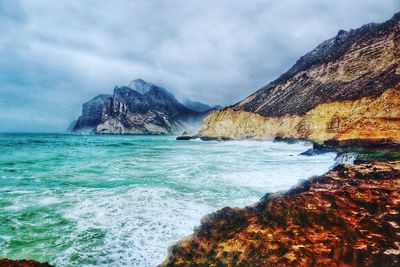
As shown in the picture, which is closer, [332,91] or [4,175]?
[4,175]

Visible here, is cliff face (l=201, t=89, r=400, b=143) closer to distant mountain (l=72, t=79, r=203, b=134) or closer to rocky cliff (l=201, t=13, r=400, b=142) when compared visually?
rocky cliff (l=201, t=13, r=400, b=142)

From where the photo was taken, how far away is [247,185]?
13164mm

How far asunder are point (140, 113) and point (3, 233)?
161464 millimetres

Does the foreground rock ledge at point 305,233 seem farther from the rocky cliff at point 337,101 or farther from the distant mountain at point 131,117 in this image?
the distant mountain at point 131,117

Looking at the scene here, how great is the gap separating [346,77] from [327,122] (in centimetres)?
1417

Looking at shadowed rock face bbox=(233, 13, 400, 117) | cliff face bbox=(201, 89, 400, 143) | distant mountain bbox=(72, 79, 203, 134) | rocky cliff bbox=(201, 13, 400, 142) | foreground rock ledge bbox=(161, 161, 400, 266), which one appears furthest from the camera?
distant mountain bbox=(72, 79, 203, 134)

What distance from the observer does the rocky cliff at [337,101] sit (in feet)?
86.0

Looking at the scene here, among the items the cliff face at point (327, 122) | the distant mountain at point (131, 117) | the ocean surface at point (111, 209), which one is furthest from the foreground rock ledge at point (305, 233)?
the distant mountain at point (131, 117)

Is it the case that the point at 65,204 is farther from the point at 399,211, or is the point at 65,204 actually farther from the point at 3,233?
the point at 399,211

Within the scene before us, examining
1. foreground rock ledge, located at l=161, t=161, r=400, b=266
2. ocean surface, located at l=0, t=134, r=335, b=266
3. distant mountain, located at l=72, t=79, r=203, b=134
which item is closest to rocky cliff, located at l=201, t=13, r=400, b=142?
ocean surface, located at l=0, t=134, r=335, b=266

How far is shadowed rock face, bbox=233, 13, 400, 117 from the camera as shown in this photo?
38094mm

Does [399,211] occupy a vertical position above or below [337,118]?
below

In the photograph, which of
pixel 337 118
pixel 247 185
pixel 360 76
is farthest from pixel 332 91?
pixel 247 185

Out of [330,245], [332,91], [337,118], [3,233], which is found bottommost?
[3,233]
